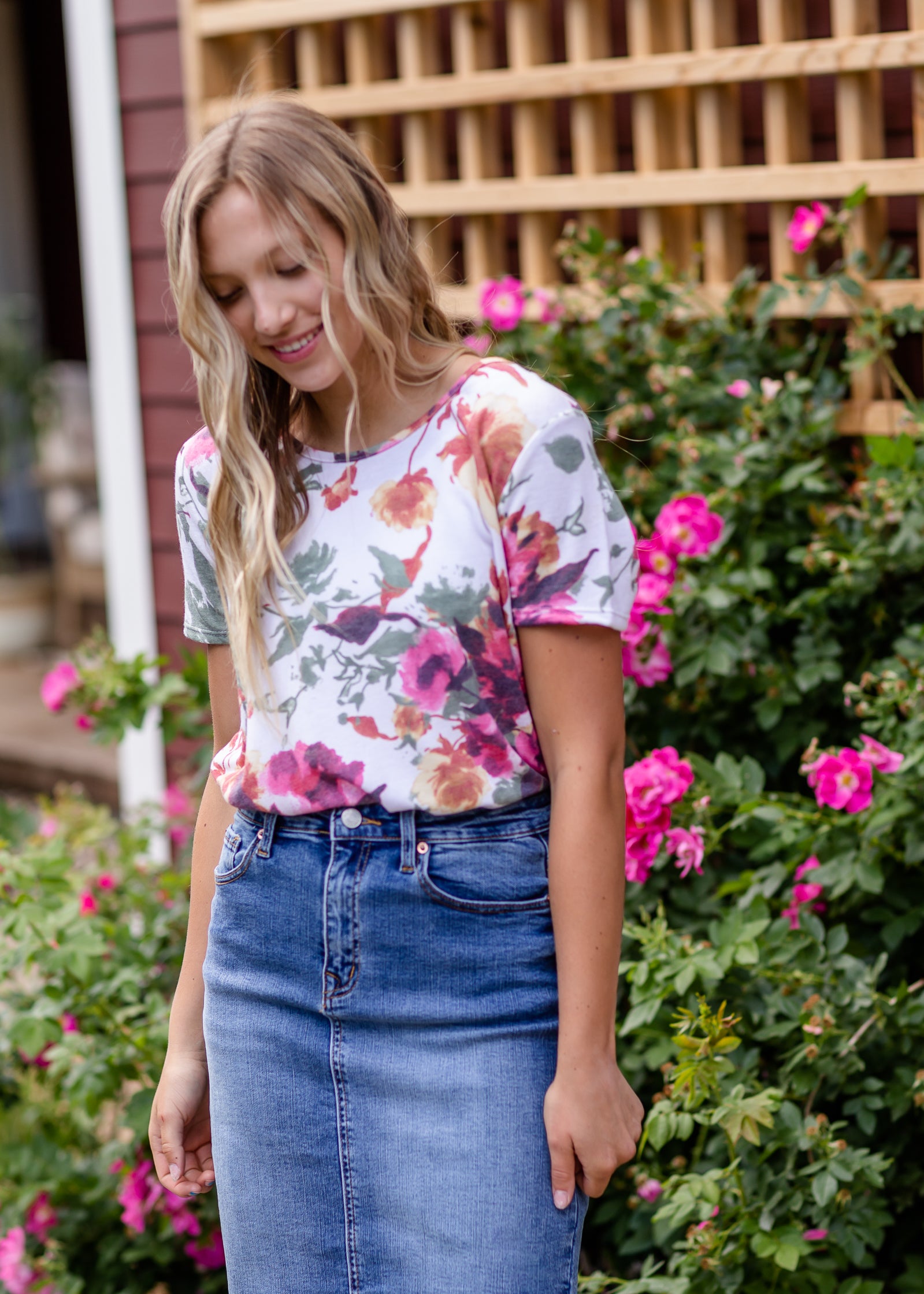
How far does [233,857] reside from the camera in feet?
4.25

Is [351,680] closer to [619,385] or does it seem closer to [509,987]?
[509,987]

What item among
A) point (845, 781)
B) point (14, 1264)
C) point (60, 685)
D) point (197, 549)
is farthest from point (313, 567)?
point (14, 1264)

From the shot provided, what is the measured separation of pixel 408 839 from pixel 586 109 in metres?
1.87

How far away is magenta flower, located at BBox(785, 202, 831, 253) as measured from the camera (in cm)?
228

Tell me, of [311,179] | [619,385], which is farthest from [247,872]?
[619,385]

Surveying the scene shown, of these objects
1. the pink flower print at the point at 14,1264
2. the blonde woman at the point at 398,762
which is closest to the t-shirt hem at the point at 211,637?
the blonde woman at the point at 398,762

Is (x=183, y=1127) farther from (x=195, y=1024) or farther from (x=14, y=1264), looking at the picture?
(x=14, y=1264)

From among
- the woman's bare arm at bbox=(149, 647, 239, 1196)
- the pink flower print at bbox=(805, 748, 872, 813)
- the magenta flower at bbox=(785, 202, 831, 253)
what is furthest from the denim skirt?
the magenta flower at bbox=(785, 202, 831, 253)

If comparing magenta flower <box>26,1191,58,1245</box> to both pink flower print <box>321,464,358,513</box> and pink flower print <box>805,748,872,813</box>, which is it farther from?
pink flower print <box>321,464,358,513</box>

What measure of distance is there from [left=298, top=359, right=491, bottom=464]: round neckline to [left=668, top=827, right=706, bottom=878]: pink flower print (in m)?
0.74

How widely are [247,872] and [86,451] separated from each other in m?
5.38

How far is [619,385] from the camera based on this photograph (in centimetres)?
246

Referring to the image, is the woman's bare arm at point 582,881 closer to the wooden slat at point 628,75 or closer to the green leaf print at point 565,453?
the green leaf print at point 565,453

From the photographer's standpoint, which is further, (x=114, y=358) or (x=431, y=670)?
(x=114, y=358)
